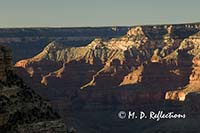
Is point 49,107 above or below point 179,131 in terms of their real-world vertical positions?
above

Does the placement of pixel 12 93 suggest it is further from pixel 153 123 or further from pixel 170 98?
pixel 170 98

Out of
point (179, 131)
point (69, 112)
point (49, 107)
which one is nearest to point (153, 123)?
point (179, 131)

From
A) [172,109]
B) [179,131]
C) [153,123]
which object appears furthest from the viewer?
[172,109]

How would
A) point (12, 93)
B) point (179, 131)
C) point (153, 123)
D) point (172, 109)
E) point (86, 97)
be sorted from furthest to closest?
point (86, 97)
point (172, 109)
point (153, 123)
point (179, 131)
point (12, 93)

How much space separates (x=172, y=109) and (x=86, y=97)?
92.3ft

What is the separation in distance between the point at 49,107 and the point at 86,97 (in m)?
171

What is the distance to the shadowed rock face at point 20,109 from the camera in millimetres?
23781

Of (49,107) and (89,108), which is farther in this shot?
(89,108)

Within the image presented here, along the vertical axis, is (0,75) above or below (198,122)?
above

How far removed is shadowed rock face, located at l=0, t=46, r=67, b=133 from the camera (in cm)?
2378

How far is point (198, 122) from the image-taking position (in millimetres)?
169125

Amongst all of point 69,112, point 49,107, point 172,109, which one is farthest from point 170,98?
point 49,107

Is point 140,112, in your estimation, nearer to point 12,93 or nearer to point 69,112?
point 69,112

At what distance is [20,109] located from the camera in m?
24.2
